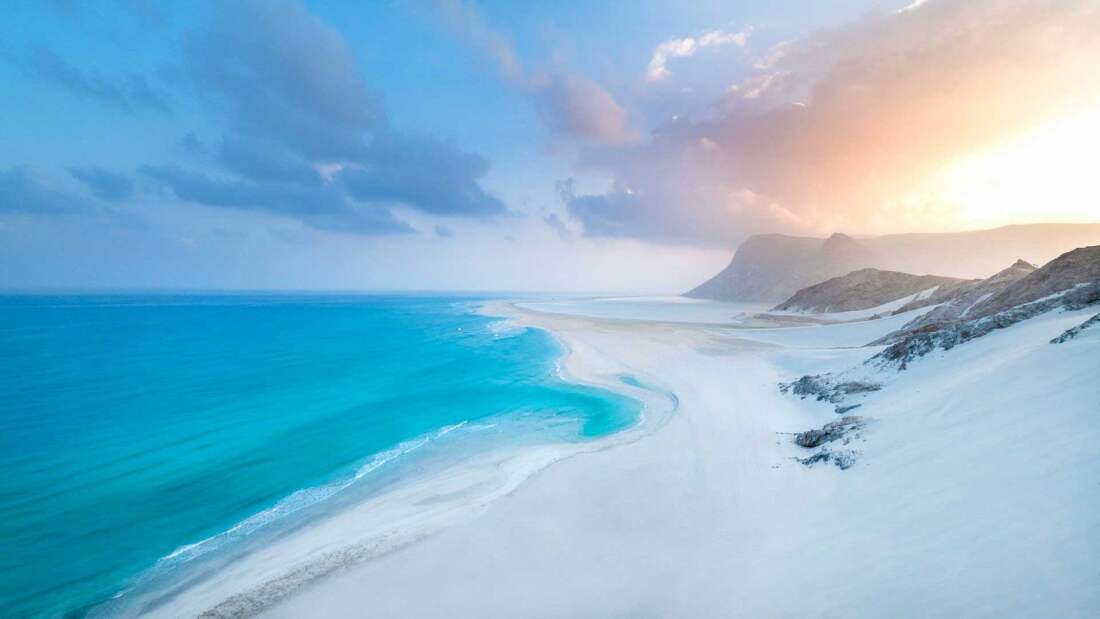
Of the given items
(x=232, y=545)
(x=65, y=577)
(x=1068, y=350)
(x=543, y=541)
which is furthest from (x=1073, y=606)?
(x=65, y=577)

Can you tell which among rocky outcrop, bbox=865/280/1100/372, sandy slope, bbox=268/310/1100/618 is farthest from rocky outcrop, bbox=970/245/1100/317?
sandy slope, bbox=268/310/1100/618

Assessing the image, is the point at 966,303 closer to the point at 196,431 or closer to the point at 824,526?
the point at 824,526

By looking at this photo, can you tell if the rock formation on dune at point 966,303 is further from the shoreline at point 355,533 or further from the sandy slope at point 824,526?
the shoreline at point 355,533

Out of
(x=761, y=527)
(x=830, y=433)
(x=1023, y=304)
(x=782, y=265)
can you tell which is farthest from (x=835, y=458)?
(x=782, y=265)

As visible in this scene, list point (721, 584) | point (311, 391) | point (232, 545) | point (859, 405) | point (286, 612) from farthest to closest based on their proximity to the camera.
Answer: point (311, 391) → point (859, 405) → point (232, 545) → point (286, 612) → point (721, 584)

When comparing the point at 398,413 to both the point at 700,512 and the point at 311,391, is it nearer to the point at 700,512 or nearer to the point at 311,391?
the point at 311,391

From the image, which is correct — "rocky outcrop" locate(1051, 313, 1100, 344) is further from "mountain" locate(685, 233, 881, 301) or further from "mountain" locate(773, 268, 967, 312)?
"mountain" locate(685, 233, 881, 301)
